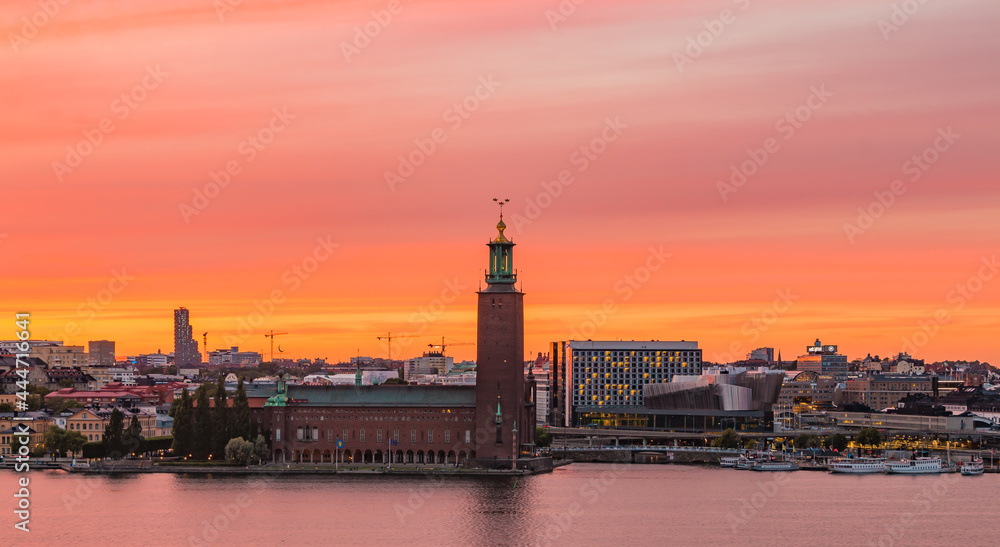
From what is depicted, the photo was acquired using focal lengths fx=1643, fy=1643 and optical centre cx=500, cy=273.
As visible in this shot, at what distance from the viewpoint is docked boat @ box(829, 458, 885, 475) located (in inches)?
4505

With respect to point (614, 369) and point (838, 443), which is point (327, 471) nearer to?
point (838, 443)

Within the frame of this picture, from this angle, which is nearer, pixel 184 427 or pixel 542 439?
pixel 184 427

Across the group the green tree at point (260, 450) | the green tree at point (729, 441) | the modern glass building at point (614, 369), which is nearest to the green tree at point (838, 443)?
the green tree at point (729, 441)

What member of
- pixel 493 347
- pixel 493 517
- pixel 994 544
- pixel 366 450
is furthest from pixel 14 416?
pixel 994 544

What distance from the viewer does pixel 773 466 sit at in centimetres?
11681

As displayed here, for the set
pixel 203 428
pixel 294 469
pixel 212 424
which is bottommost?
pixel 294 469

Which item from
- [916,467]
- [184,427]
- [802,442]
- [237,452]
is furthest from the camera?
[802,442]

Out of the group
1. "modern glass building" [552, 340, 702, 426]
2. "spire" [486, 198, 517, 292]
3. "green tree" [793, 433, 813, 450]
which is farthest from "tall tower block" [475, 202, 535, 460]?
"modern glass building" [552, 340, 702, 426]

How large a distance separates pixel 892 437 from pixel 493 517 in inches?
2797

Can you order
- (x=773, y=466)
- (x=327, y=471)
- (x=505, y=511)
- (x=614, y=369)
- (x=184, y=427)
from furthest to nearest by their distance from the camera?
(x=614, y=369) → (x=773, y=466) → (x=184, y=427) → (x=327, y=471) → (x=505, y=511)

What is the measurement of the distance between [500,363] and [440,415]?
5.28 m

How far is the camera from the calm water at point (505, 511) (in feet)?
232

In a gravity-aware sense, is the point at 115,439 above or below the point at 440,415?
below

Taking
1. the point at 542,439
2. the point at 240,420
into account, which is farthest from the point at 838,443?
the point at 240,420
